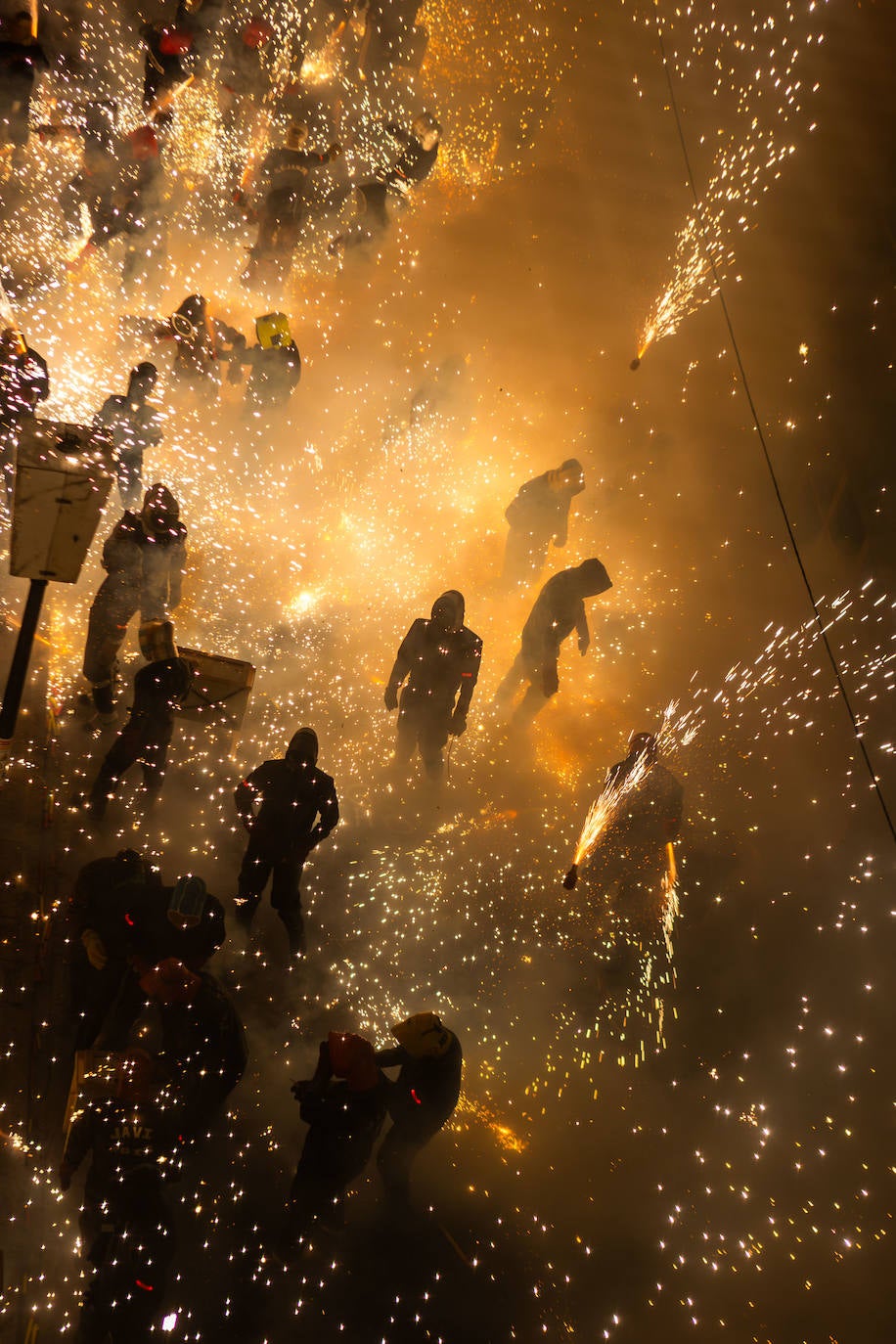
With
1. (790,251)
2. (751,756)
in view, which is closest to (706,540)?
(751,756)

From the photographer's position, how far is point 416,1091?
366 centimetres

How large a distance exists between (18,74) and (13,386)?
13.6 ft

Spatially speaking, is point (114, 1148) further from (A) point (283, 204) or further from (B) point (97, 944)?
(A) point (283, 204)

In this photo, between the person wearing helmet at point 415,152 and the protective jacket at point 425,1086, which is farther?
the person wearing helmet at point 415,152

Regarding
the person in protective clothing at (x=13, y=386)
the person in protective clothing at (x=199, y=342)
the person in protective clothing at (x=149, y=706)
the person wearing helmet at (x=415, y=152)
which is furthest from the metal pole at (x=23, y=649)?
the person wearing helmet at (x=415, y=152)

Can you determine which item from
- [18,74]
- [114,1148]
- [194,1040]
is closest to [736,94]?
[18,74]

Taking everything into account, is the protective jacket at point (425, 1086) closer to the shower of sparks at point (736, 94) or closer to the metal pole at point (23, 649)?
the metal pole at point (23, 649)

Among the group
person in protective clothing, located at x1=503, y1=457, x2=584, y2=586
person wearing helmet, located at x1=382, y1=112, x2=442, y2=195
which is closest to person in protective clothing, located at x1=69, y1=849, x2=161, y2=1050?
person in protective clothing, located at x1=503, y1=457, x2=584, y2=586

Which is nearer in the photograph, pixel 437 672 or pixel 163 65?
pixel 437 672

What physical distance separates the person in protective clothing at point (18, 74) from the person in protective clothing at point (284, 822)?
686 cm

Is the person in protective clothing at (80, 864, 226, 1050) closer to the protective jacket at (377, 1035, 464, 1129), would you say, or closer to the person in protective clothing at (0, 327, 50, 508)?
the protective jacket at (377, 1035, 464, 1129)

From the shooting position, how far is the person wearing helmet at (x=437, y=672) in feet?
18.8

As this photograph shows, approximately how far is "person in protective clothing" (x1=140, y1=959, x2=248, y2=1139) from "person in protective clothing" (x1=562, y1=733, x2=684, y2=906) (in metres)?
3.12

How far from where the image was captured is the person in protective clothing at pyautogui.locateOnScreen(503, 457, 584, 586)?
7848 millimetres
